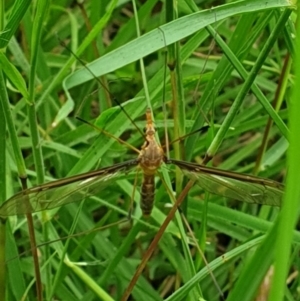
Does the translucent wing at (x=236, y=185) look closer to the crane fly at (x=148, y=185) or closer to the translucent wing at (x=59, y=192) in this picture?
the crane fly at (x=148, y=185)

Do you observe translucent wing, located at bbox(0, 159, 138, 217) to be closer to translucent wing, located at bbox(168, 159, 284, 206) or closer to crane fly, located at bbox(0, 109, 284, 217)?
crane fly, located at bbox(0, 109, 284, 217)

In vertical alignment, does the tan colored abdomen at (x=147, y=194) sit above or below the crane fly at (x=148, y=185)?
below

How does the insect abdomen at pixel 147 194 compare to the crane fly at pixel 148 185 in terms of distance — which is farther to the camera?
the insect abdomen at pixel 147 194

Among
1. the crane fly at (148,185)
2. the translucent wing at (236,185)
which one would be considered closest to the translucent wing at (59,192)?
the crane fly at (148,185)

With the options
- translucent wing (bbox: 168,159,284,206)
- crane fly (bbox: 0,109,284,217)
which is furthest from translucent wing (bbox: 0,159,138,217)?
translucent wing (bbox: 168,159,284,206)

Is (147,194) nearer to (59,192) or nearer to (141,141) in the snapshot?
(59,192)

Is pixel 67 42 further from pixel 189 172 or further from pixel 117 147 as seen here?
pixel 189 172
